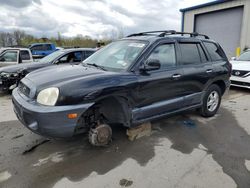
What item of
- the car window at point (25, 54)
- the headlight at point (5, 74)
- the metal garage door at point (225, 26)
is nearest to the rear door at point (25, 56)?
the car window at point (25, 54)

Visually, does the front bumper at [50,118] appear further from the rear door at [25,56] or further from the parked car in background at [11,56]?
the rear door at [25,56]

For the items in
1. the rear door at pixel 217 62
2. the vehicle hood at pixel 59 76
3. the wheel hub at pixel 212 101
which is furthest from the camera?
the wheel hub at pixel 212 101

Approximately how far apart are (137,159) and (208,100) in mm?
2390

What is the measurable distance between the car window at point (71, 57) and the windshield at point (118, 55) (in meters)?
3.31

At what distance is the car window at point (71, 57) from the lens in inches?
271

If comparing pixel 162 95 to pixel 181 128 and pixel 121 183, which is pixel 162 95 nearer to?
pixel 181 128

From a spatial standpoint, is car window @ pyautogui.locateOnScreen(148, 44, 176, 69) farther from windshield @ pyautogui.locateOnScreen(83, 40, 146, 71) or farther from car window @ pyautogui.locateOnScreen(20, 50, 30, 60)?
car window @ pyautogui.locateOnScreen(20, 50, 30, 60)

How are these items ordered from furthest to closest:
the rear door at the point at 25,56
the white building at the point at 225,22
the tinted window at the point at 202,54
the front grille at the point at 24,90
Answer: the white building at the point at 225,22
the rear door at the point at 25,56
the tinted window at the point at 202,54
the front grille at the point at 24,90

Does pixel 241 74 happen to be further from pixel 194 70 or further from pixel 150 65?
pixel 150 65

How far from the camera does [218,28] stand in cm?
1441

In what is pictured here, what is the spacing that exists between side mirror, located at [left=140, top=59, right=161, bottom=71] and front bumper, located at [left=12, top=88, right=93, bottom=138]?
1.04 meters

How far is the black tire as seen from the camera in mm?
4305

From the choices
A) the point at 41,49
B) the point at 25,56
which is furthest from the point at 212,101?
the point at 41,49

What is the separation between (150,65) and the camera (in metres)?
3.09
